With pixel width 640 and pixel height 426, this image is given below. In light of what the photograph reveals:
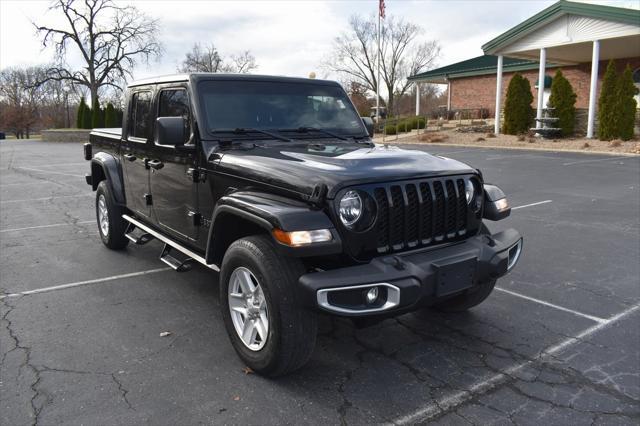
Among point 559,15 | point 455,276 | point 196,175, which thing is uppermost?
point 559,15

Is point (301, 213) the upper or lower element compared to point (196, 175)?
lower

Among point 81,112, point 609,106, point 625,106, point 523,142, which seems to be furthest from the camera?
point 81,112

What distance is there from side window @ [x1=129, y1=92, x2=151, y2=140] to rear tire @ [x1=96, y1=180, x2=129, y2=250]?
100 cm

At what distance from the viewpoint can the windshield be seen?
13.7 feet

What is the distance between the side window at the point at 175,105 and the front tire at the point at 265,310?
138 cm

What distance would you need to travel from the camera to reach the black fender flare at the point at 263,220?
2916mm

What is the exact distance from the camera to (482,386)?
3.19 meters

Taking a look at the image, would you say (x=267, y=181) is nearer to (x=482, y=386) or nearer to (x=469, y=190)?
(x=469, y=190)

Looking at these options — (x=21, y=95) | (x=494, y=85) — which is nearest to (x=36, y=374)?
(x=494, y=85)

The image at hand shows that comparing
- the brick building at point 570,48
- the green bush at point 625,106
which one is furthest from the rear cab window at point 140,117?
the brick building at point 570,48

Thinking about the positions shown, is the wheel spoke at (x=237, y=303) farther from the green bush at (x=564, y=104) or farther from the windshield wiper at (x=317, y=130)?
the green bush at (x=564, y=104)

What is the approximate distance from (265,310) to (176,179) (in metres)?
1.71

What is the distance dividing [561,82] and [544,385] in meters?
23.3

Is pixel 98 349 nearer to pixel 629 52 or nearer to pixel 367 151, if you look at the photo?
pixel 367 151
